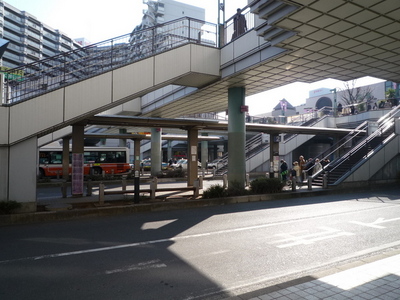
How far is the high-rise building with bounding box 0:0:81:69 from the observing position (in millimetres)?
69500

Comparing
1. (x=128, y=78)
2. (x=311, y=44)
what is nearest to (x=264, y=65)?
(x=311, y=44)

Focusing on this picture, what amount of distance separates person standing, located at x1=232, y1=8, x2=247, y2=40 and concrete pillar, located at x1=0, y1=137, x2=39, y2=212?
10.0 m

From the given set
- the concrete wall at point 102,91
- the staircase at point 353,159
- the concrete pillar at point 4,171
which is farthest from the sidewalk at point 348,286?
the staircase at point 353,159

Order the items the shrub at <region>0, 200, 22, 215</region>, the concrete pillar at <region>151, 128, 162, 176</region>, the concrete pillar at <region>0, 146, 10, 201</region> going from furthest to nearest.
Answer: the concrete pillar at <region>151, 128, 162, 176</region> < the concrete pillar at <region>0, 146, 10, 201</region> < the shrub at <region>0, 200, 22, 215</region>

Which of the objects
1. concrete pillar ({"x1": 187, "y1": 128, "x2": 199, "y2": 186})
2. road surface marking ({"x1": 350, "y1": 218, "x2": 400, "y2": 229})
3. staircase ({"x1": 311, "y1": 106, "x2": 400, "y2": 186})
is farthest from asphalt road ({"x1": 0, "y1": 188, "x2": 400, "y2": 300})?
staircase ({"x1": 311, "y1": 106, "x2": 400, "y2": 186})

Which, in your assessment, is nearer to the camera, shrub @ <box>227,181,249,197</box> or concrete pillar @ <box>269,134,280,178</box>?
shrub @ <box>227,181,249,197</box>

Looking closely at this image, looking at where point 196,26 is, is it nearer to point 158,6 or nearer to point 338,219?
point 338,219

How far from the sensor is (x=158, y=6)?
286 feet

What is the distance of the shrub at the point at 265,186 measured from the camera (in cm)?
1474

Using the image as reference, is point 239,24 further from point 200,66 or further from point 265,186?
point 265,186

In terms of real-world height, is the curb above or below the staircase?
below

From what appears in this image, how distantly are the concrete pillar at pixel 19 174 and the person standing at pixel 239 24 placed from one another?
10.0 m

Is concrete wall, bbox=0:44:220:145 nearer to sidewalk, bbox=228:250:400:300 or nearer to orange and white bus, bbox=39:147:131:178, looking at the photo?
sidewalk, bbox=228:250:400:300

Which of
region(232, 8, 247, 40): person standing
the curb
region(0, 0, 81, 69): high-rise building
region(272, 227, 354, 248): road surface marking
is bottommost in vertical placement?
region(272, 227, 354, 248): road surface marking
